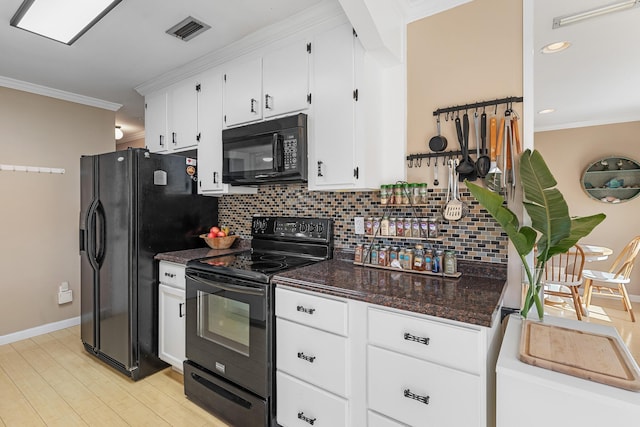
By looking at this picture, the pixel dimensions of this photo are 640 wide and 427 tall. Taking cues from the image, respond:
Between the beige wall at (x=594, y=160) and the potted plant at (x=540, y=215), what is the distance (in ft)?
14.3

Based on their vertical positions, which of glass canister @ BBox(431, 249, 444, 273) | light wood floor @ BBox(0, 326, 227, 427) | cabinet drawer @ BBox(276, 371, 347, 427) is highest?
glass canister @ BBox(431, 249, 444, 273)

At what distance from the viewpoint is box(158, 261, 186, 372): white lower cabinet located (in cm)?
231

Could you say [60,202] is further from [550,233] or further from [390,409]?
[550,233]

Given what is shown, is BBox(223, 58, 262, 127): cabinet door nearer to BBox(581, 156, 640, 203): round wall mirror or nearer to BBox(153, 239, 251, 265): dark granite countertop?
BBox(153, 239, 251, 265): dark granite countertop

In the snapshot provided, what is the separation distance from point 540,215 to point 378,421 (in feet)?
3.69

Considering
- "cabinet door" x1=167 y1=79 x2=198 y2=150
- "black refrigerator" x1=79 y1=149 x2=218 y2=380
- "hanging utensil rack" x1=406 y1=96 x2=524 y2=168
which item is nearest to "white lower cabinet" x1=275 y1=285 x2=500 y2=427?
"hanging utensil rack" x1=406 y1=96 x2=524 y2=168

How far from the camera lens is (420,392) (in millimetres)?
1283

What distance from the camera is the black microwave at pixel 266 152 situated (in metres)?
2.01

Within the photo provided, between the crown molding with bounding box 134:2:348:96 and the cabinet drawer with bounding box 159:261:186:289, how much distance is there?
5.27ft

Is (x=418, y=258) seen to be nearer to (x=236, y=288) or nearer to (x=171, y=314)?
(x=236, y=288)

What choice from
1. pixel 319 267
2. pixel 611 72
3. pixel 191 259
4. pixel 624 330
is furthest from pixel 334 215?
pixel 624 330

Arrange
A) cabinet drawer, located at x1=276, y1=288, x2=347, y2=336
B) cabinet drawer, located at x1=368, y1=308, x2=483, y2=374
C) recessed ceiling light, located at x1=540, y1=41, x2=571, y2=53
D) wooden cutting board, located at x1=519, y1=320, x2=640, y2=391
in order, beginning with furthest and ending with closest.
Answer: recessed ceiling light, located at x1=540, y1=41, x2=571, y2=53 → cabinet drawer, located at x1=276, y1=288, x2=347, y2=336 → cabinet drawer, located at x1=368, y1=308, x2=483, y2=374 → wooden cutting board, located at x1=519, y1=320, x2=640, y2=391

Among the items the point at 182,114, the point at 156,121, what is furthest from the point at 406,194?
the point at 156,121

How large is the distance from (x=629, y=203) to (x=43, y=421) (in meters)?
6.61
